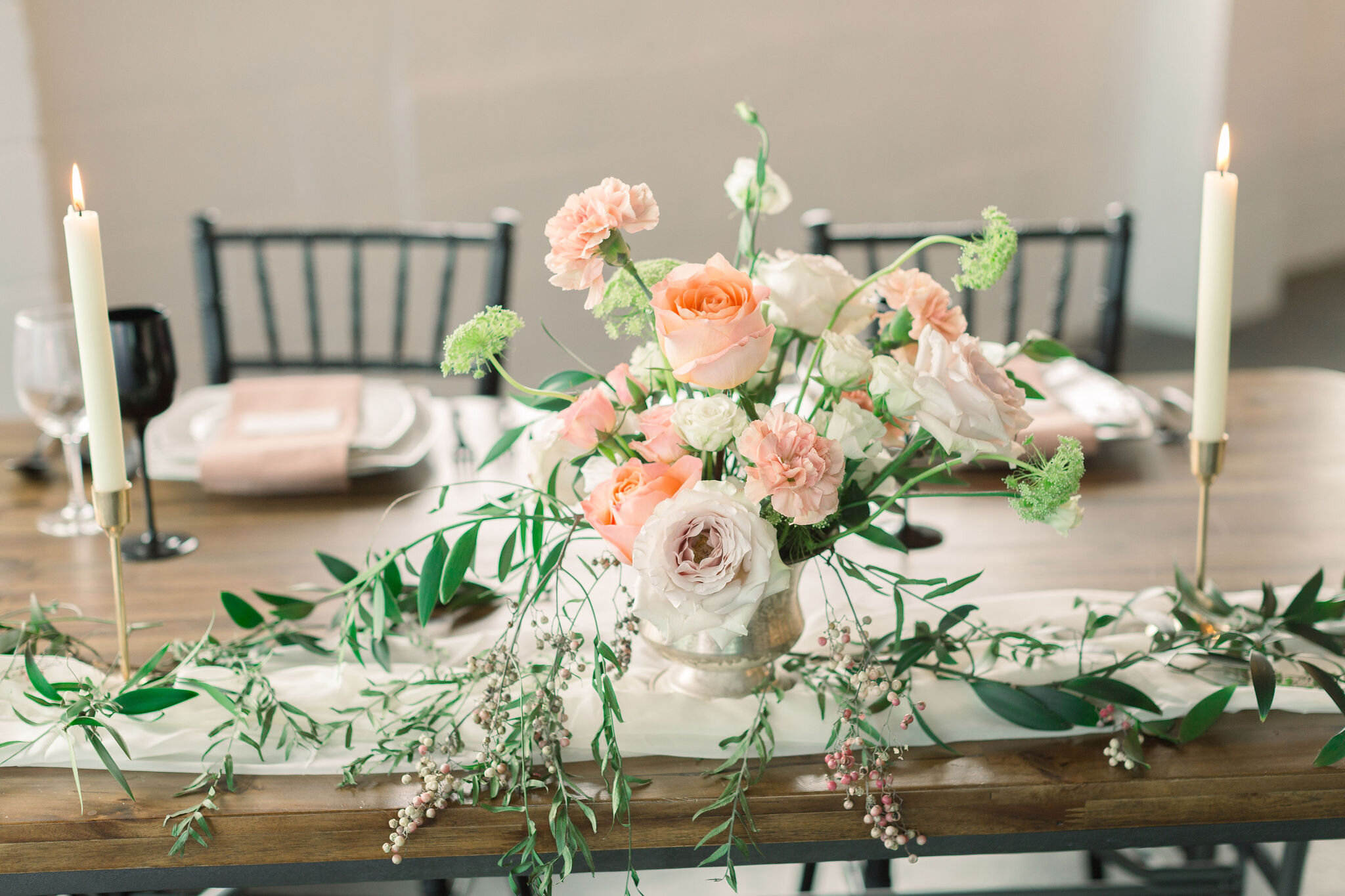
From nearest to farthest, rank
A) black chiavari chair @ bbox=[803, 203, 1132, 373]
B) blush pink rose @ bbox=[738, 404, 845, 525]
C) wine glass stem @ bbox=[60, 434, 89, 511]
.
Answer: blush pink rose @ bbox=[738, 404, 845, 525] → wine glass stem @ bbox=[60, 434, 89, 511] → black chiavari chair @ bbox=[803, 203, 1132, 373]

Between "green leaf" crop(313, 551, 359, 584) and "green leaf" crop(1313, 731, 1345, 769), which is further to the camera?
"green leaf" crop(313, 551, 359, 584)

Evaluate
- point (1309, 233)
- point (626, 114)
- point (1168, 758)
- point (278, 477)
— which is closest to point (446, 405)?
point (278, 477)

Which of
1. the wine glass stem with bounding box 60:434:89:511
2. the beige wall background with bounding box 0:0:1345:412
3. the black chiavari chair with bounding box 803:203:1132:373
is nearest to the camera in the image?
the wine glass stem with bounding box 60:434:89:511

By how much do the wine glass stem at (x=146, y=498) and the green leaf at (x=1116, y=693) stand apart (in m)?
0.85

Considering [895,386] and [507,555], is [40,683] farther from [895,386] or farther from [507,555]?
[895,386]

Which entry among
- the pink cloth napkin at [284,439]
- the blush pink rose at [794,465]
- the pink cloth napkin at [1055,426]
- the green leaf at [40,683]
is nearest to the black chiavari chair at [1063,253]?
the pink cloth napkin at [1055,426]

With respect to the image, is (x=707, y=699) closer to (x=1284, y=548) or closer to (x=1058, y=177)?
(x=1284, y=548)

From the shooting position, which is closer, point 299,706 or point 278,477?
point 299,706

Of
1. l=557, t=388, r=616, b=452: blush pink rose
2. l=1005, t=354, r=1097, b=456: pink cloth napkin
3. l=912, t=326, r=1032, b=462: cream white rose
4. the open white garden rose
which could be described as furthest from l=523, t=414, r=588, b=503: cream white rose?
l=1005, t=354, r=1097, b=456: pink cloth napkin

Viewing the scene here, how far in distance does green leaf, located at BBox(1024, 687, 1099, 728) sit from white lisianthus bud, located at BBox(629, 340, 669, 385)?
33 centimetres

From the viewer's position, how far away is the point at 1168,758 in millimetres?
790

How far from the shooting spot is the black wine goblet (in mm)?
1133

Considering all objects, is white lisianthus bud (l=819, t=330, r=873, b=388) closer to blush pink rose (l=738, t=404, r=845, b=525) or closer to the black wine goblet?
blush pink rose (l=738, t=404, r=845, b=525)

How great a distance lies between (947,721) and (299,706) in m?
0.44
